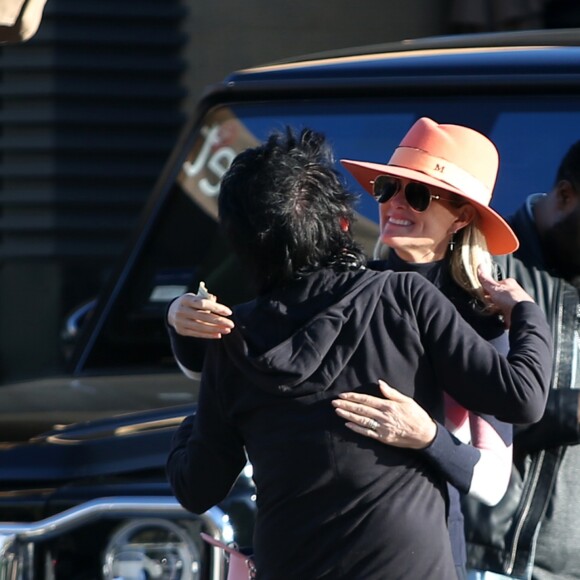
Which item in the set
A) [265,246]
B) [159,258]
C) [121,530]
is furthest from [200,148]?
[265,246]

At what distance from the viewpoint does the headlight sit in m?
2.38

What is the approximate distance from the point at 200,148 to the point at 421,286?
155cm

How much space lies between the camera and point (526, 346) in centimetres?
195

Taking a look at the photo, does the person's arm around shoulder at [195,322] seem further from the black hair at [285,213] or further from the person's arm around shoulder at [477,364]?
the person's arm around shoulder at [477,364]

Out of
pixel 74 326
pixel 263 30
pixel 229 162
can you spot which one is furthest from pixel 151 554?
pixel 263 30

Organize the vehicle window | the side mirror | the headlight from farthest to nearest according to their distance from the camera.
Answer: the side mirror, the vehicle window, the headlight

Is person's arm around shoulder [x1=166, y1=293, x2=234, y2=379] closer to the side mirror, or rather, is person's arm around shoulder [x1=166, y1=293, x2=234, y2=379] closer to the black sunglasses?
the black sunglasses

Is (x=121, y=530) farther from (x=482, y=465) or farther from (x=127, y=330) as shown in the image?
(x=127, y=330)

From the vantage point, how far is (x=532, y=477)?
7.65 ft

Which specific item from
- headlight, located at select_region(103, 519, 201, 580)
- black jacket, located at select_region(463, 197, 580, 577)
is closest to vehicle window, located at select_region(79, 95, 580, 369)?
black jacket, located at select_region(463, 197, 580, 577)

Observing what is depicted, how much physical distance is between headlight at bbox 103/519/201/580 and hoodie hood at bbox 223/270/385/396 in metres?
0.57

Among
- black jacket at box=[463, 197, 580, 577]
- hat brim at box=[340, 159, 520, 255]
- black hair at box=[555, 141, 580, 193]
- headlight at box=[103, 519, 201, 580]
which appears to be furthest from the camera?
black hair at box=[555, 141, 580, 193]

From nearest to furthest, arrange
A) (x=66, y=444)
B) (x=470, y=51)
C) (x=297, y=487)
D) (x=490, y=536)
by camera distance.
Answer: (x=297, y=487) < (x=490, y=536) < (x=66, y=444) < (x=470, y=51)

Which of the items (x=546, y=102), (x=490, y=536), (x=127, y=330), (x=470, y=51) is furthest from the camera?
(x=127, y=330)
